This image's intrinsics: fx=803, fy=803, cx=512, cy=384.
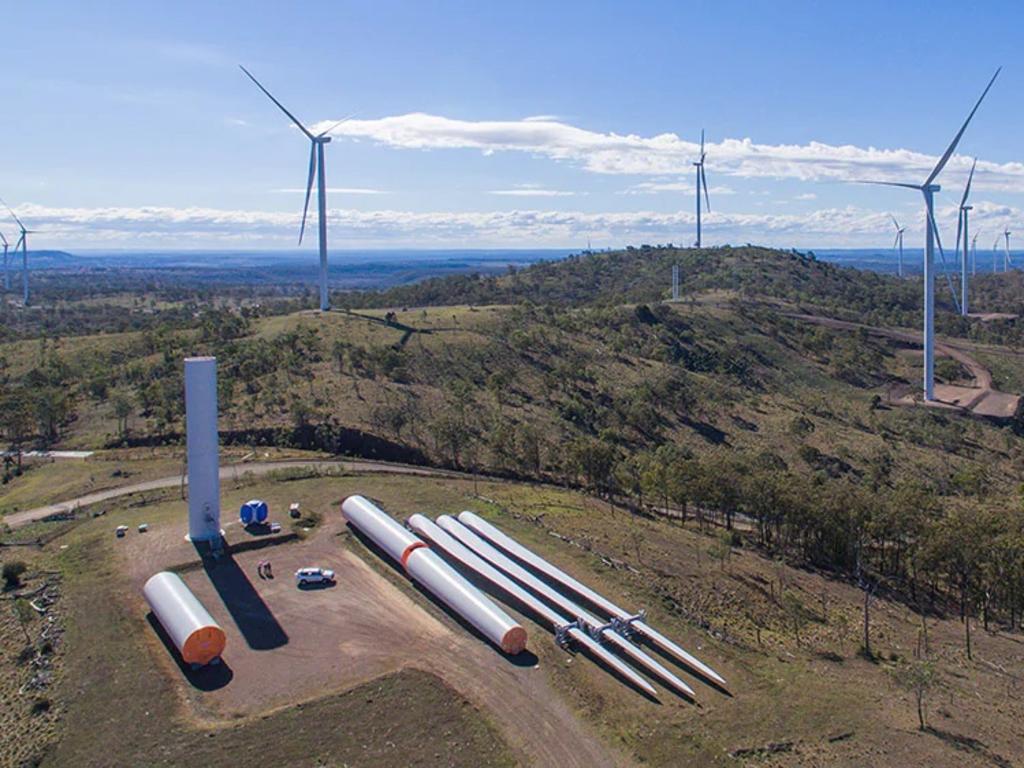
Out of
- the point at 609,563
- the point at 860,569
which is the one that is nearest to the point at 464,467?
the point at 609,563

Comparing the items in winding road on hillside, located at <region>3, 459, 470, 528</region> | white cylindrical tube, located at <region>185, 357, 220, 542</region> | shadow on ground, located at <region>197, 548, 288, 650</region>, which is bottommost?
shadow on ground, located at <region>197, 548, 288, 650</region>

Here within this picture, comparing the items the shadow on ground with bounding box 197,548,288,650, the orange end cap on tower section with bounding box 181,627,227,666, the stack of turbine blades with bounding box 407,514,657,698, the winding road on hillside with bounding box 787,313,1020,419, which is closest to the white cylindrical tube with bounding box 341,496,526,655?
the stack of turbine blades with bounding box 407,514,657,698

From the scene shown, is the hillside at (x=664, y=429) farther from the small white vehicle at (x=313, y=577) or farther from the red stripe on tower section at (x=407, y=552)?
the small white vehicle at (x=313, y=577)

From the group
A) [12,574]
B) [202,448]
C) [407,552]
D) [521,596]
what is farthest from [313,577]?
[12,574]

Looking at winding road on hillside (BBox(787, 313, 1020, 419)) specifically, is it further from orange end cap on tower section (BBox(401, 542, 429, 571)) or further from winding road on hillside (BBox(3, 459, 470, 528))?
orange end cap on tower section (BBox(401, 542, 429, 571))

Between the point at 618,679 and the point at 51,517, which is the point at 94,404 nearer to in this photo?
the point at 51,517
